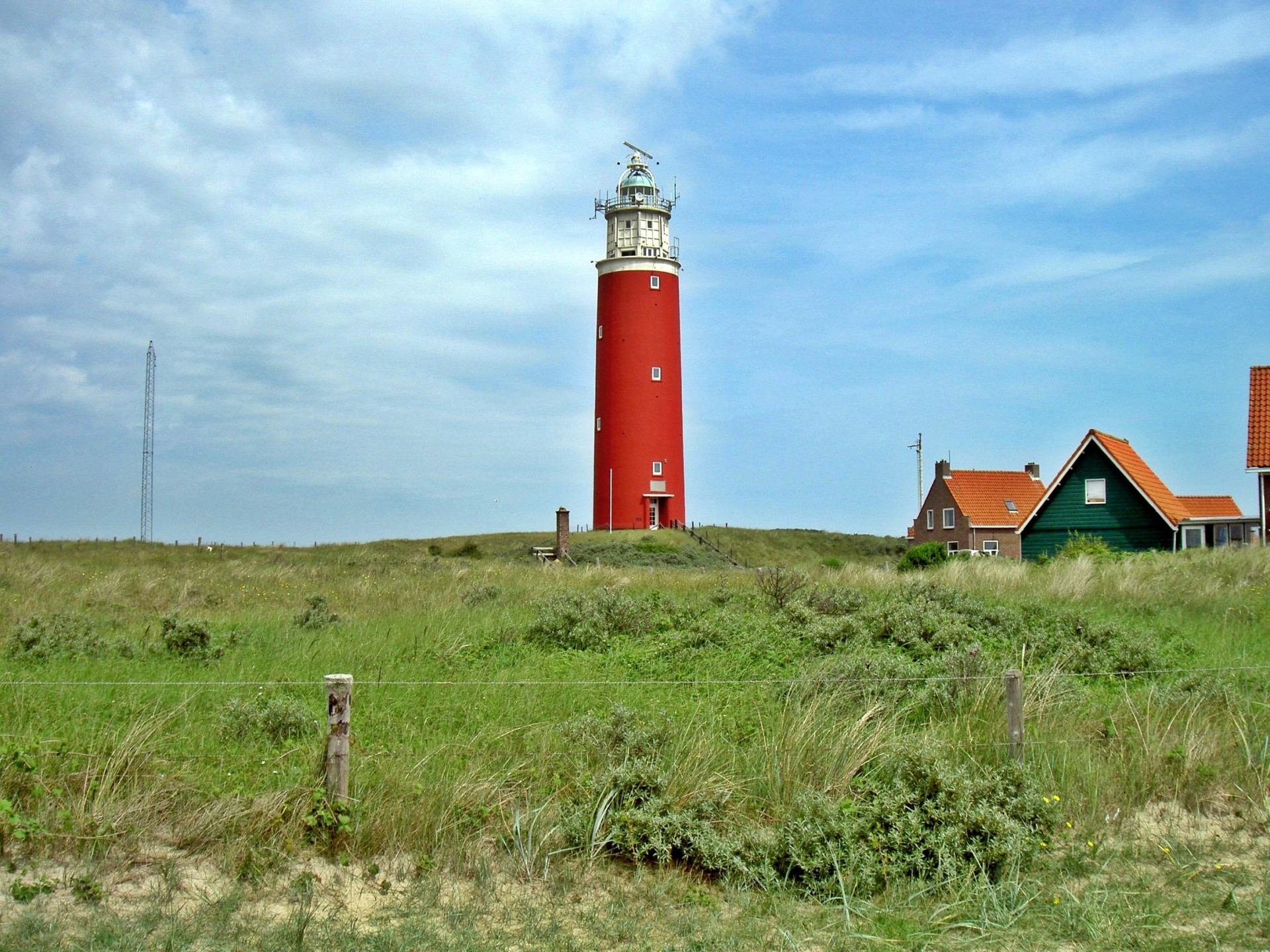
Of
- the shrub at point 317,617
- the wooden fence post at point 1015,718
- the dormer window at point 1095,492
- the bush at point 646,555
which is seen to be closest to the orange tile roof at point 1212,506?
the dormer window at point 1095,492

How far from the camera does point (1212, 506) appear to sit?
41750mm

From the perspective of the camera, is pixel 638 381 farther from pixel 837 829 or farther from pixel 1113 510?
pixel 837 829

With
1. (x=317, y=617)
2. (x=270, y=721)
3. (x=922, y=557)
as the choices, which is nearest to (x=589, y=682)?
(x=270, y=721)

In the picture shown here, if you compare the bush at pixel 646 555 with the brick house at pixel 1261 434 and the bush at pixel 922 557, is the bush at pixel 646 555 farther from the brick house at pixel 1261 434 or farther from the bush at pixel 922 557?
the brick house at pixel 1261 434

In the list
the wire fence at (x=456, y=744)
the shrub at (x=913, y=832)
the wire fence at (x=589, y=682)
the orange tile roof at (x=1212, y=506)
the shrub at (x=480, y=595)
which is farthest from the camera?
the orange tile roof at (x=1212, y=506)

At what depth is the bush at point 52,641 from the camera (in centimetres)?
1027

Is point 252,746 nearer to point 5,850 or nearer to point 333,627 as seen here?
point 5,850

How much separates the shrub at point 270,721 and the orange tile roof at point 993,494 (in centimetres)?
4297

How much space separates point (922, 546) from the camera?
118ft

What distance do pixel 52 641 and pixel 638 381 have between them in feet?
114

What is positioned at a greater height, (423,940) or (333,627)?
(333,627)

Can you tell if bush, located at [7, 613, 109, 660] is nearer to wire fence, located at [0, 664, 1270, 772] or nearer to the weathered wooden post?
wire fence, located at [0, 664, 1270, 772]

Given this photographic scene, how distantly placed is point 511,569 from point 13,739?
18029 millimetres

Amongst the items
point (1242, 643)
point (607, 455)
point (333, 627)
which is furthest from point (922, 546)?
point (333, 627)
